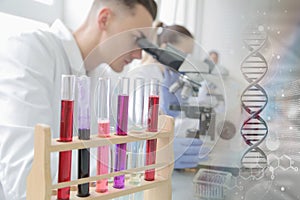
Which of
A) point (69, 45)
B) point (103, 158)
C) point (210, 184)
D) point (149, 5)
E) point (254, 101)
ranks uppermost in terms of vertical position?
point (149, 5)

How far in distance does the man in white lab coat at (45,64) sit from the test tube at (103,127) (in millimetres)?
146

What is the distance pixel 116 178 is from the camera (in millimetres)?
624

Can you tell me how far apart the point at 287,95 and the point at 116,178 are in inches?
20.3

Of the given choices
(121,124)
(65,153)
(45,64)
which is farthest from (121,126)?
(45,64)

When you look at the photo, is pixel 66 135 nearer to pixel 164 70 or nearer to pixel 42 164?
pixel 42 164

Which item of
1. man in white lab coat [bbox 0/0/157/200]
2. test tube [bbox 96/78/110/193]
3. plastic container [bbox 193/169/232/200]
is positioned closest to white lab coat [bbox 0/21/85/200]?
man in white lab coat [bbox 0/0/157/200]

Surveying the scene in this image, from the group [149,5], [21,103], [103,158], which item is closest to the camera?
[103,158]

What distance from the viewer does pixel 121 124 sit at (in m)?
0.62

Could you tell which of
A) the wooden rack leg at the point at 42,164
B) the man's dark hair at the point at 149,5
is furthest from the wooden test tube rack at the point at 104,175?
the man's dark hair at the point at 149,5

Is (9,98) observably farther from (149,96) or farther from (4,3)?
(149,96)

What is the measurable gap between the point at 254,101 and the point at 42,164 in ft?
1.89

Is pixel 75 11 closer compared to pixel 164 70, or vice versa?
pixel 164 70

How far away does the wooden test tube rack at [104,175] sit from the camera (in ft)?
1.72

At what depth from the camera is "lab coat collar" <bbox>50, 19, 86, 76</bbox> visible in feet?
3.25
